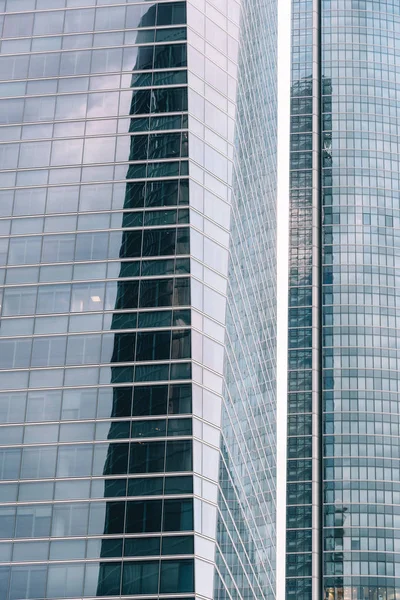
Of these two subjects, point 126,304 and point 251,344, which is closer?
point 126,304

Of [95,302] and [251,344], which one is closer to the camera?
[95,302]

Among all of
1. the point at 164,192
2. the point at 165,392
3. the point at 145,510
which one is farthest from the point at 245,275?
the point at 145,510

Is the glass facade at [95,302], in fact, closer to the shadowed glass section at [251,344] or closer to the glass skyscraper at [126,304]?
the glass skyscraper at [126,304]

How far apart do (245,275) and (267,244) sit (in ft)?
90.5

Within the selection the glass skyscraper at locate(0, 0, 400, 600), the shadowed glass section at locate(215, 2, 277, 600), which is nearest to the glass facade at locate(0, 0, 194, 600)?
the glass skyscraper at locate(0, 0, 400, 600)

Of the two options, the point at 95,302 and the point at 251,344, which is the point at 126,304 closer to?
the point at 95,302

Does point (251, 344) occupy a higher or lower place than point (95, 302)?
higher

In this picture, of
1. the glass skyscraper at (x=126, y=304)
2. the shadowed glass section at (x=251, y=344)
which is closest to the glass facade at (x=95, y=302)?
the glass skyscraper at (x=126, y=304)

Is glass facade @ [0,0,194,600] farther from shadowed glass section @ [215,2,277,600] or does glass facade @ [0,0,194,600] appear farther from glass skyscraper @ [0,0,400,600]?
shadowed glass section @ [215,2,277,600]

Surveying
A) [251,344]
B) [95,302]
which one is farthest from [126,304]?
[251,344]

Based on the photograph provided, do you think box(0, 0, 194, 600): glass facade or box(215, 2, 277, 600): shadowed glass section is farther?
box(215, 2, 277, 600): shadowed glass section

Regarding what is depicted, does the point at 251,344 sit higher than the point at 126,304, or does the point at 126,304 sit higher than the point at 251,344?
the point at 251,344

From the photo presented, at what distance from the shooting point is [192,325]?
94812 millimetres

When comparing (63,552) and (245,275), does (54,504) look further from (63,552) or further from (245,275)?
(245,275)
